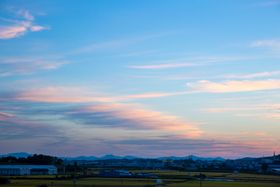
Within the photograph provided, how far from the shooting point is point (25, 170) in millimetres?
109438

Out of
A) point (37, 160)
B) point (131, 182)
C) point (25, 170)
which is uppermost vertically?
point (37, 160)

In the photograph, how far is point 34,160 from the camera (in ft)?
443

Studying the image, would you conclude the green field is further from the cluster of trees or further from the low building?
the cluster of trees

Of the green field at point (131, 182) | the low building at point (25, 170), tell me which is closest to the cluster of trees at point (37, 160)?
the low building at point (25, 170)

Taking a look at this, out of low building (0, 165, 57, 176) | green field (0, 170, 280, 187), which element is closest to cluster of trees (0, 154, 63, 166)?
low building (0, 165, 57, 176)

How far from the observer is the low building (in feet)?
348

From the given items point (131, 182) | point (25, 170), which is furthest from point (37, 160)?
point (131, 182)

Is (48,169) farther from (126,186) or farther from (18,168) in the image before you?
(126,186)

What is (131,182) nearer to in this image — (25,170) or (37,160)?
(25,170)

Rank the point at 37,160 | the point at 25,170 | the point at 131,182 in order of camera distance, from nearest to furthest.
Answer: the point at 131,182, the point at 25,170, the point at 37,160

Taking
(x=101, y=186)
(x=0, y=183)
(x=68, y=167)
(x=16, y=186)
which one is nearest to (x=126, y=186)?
(x=101, y=186)

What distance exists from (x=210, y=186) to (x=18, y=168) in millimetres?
63023

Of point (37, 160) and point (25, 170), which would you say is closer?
point (25, 170)

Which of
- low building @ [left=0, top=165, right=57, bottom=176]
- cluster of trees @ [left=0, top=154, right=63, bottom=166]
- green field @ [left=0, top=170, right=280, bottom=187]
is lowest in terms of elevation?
green field @ [left=0, top=170, right=280, bottom=187]
